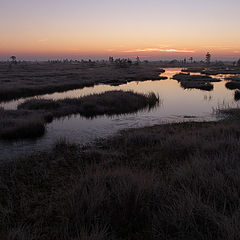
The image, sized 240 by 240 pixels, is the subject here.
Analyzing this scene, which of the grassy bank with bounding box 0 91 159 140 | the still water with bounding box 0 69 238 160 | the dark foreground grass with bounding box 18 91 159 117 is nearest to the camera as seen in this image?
the still water with bounding box 0 69 238 160

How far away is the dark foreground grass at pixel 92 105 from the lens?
20.4 metres

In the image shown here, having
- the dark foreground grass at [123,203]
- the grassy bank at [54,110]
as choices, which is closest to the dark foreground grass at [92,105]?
the grassy bank at [54,110]

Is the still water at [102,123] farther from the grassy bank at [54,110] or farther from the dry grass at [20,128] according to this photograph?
the grassy bank at [54,110]

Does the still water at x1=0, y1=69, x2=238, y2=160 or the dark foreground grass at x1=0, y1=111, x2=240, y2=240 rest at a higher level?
the dark foreground grass at x1=0, y1=111, x2=240, y2=240

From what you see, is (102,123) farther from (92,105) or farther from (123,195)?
(123,195)

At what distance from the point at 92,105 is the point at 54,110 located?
349cm

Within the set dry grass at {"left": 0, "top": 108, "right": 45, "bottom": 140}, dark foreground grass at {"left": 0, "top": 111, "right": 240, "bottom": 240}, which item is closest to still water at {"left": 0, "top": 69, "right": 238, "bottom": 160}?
dry grass at {"left": 0, "top": 108, "right": 45, "bottom": 140}

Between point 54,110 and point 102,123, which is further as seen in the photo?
point 54,110

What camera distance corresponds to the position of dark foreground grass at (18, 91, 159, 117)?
2039 cm

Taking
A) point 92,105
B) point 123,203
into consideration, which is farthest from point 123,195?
point 92,105

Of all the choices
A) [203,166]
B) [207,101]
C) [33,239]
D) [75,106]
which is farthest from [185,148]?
[207,101]

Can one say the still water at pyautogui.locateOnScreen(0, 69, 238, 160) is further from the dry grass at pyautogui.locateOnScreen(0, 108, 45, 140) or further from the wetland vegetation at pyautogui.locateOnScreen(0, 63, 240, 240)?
the wetland vegetation at pyautogui.locateOnScreen(0, 63, 240, 240)

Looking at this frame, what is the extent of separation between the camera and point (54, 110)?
19859 mm

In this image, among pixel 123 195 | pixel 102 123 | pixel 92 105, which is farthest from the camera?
pixel 92 105
